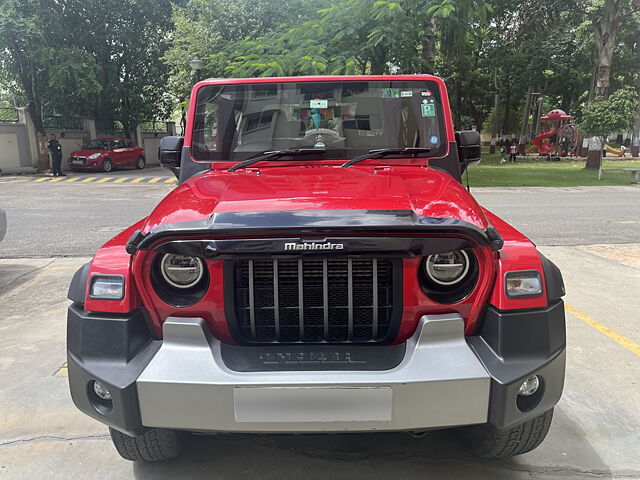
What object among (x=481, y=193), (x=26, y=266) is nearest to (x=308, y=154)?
(x=26, y=266)

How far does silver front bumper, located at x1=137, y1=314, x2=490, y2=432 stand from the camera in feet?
6.66

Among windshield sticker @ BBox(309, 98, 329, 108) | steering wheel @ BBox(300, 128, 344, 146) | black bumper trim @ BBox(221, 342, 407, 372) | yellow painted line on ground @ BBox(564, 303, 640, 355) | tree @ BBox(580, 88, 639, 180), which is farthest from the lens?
tree @ BBox(580, 88, 639, 180)

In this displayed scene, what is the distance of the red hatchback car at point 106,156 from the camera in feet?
81.8

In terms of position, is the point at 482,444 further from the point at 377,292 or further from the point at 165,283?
the point at 165,283

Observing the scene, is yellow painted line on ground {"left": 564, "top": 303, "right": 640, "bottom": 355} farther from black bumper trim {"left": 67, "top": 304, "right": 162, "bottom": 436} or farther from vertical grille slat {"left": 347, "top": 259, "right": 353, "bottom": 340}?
black bumper trim {"left": 67, "top": 304, "right": 162, "bottom": 436}

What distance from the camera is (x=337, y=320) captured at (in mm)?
2377

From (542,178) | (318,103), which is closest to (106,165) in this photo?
(542,178)

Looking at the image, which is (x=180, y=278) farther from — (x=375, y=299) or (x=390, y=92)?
(x=390, y=92)

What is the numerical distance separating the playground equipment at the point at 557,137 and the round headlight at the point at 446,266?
112ft

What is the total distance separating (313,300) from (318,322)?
109mm

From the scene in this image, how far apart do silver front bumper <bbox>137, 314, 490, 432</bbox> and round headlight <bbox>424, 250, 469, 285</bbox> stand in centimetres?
34

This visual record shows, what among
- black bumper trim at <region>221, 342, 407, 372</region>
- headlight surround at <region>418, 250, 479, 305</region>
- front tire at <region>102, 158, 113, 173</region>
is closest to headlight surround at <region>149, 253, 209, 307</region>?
black bumper trim at <region>221, 342, 407, 372</region>

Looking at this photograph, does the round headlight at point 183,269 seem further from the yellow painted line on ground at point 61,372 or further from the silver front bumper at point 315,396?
the yellow painted line on ground at point 61,372

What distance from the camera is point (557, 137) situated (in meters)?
34.6
